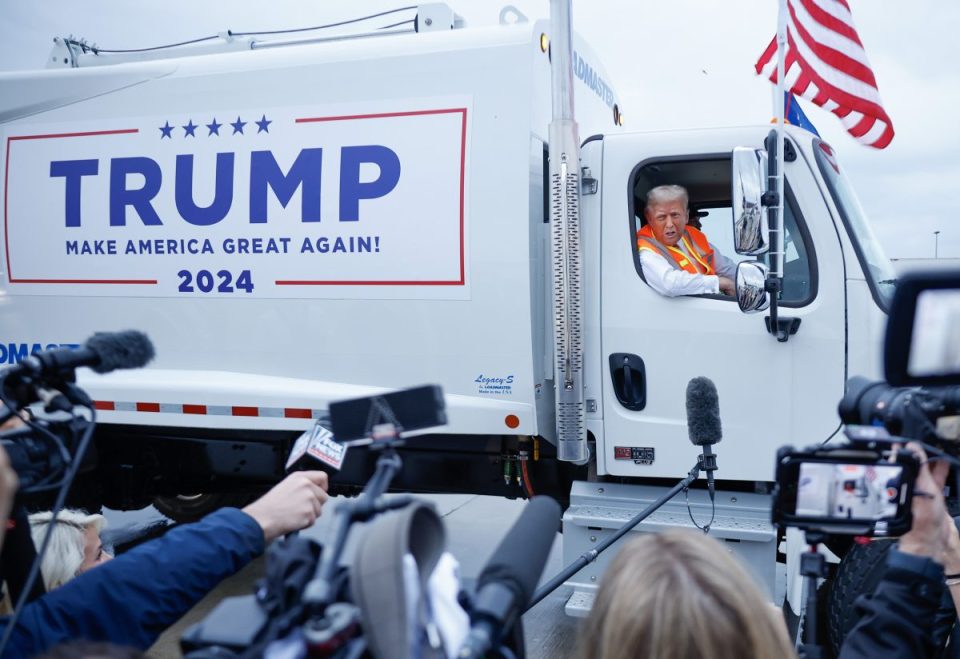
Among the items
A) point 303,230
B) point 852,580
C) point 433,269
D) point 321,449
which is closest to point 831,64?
point 433,269

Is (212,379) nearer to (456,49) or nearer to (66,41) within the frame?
(456,49)

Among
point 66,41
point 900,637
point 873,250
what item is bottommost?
point 900,637

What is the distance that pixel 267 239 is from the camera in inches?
153

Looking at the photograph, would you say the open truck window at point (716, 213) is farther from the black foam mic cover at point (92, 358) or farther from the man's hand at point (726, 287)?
the black foam mic cover at point (92, 358)

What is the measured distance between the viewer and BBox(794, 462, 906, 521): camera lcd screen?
4.66 ft

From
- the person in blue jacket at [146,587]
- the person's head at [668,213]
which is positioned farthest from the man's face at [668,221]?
the person in blue jacket at [146,587]

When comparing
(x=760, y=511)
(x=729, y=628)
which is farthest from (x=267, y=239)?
(x=729, y=628)

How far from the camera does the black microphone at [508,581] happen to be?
0.98m

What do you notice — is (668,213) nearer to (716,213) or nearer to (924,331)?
(716,213)

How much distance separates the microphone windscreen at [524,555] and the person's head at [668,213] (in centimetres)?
268

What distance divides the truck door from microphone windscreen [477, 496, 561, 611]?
2446 mm

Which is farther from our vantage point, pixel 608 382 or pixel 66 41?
pixel 66 41

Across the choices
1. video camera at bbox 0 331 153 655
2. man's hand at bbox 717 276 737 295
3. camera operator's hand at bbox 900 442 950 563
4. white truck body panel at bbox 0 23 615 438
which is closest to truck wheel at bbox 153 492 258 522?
white truck body panel at bbox 0 23 615 438

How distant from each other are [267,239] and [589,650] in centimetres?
306
